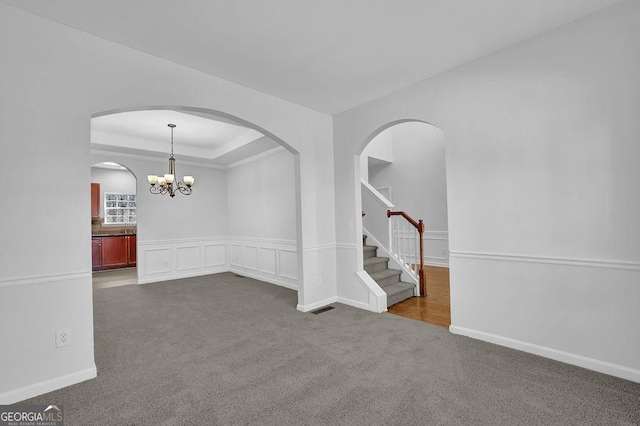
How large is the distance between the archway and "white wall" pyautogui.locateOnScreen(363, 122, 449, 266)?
2.76 m

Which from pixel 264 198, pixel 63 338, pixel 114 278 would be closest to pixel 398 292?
pixel 264 198

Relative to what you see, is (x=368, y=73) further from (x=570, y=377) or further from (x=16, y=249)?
(x=16, y=249)

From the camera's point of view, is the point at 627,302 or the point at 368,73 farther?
the point at 368,73

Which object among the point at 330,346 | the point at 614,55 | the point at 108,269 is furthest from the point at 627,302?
the point at 108,269

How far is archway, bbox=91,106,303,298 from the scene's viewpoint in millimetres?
5562

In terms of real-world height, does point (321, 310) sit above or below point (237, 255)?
below

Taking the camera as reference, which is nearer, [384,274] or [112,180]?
[384,274]

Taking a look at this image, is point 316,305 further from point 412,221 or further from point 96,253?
point 96,253

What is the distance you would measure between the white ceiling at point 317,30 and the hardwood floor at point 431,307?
9.36ft

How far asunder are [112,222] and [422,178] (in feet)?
30.3

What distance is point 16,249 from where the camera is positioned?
2.12m

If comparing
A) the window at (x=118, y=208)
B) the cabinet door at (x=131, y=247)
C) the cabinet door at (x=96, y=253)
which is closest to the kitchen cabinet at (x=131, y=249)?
the cabinet door at (x=131, y=247)

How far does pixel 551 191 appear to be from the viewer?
99.0 inches

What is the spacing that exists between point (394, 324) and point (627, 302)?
1984mm
